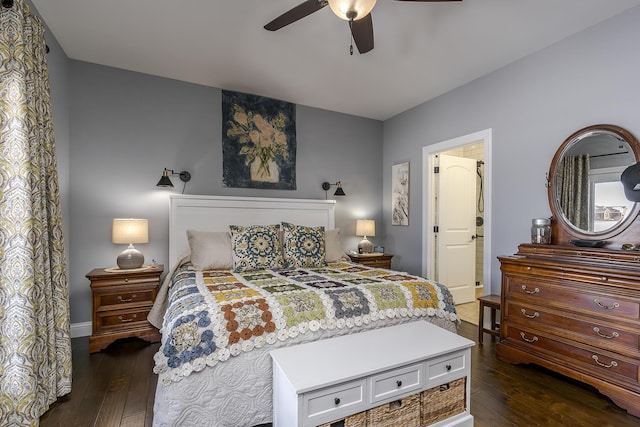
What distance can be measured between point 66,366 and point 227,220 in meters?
1.90

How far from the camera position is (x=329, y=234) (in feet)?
11.7

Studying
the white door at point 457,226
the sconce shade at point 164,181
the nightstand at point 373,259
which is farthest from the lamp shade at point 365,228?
the sconce shade at point 164,181

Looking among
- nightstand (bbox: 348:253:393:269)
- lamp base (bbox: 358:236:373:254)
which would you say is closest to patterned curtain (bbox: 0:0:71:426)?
nightstand (bbox: 348:253:393:269)

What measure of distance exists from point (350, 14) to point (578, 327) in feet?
8.18

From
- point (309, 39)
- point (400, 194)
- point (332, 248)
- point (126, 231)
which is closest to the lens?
point (309, 39)

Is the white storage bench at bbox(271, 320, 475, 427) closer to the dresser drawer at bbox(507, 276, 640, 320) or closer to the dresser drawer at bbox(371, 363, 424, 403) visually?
the dresser drawer at bbox(371, 363, 424, 403)

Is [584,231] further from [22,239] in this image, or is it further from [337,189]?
[22,239]

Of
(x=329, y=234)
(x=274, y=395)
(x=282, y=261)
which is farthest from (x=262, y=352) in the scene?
(x=329, y=234)

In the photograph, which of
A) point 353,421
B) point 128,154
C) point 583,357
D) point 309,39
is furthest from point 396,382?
point 128,154

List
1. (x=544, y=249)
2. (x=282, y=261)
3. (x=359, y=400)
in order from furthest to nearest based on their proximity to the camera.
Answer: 1. (x=282, y=261)
2. (x=544, y=249)
3. (x=359, y=400)

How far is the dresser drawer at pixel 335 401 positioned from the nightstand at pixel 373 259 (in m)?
2.48

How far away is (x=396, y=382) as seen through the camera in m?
1.53

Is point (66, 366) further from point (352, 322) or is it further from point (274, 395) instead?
point (352, 322)

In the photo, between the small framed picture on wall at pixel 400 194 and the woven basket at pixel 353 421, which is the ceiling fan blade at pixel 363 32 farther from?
the small framed picture on wall at pixel 400 194
